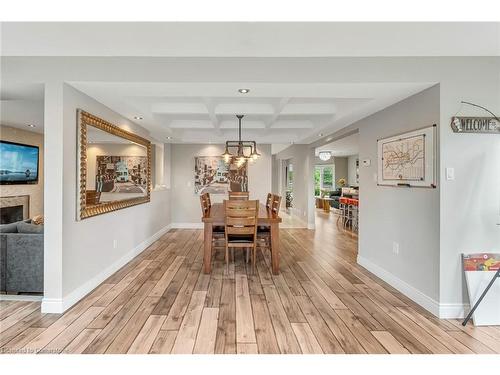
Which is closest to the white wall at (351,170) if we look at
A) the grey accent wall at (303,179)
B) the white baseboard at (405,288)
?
the grey accent wall at (303,179)

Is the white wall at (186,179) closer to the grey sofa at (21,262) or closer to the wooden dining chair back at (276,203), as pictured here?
the wooden dining chair back at (276,203)

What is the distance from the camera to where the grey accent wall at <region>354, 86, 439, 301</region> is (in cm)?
258

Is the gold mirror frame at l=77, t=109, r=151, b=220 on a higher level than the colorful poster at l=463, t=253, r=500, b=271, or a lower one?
higher

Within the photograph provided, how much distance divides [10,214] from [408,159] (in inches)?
259

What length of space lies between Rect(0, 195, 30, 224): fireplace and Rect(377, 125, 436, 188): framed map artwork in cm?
631

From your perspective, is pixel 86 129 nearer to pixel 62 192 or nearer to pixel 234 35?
pixel 62 192

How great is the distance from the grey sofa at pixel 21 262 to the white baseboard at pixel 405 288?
12.7ft

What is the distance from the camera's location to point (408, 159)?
289 centimetres

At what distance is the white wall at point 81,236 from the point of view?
8.29 ft

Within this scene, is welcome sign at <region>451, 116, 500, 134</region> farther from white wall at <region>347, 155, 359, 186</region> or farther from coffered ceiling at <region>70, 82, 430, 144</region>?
white wall at <region>347, 155, 359, 186</region>

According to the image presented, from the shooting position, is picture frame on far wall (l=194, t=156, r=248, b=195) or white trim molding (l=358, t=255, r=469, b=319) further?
picture frame on far wall (l=194, t=156, r=248, b=195)

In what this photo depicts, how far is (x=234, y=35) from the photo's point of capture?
1961 mm

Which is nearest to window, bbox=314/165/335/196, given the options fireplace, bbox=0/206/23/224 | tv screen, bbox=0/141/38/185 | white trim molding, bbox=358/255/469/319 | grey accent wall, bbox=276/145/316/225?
grey accent wall, bbox=276/145/316/225

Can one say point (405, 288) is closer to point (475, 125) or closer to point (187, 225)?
point (475, 125)
